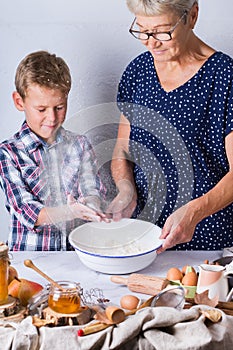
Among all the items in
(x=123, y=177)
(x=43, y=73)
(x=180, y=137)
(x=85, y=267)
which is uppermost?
(x=43, y=73)

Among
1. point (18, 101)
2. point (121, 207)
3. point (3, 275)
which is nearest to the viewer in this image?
point (3, 275)

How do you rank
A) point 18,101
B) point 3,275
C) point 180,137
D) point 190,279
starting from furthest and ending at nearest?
1. point 18,101
2. point 180,137
3. point 190,279
4. point 3,275

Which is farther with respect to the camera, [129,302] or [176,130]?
[176,130]

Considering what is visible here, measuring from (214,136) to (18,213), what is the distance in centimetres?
79

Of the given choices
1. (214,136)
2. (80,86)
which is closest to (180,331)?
(214,136)

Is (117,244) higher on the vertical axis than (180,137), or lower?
lower

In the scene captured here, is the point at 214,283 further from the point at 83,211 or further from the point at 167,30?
the point at 167,30

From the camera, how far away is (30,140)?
2.41 metres

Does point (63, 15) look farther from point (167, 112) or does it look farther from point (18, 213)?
point (18, 213)

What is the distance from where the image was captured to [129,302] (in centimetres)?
157

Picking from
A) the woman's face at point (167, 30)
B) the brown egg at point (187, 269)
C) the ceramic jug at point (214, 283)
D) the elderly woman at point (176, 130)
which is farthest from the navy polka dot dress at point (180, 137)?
the ceramic jug at point (214, 283)

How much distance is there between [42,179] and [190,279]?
0.60m

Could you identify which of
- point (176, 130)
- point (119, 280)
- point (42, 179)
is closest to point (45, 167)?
point (42, 179)

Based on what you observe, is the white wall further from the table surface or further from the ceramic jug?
the ceramic jug
